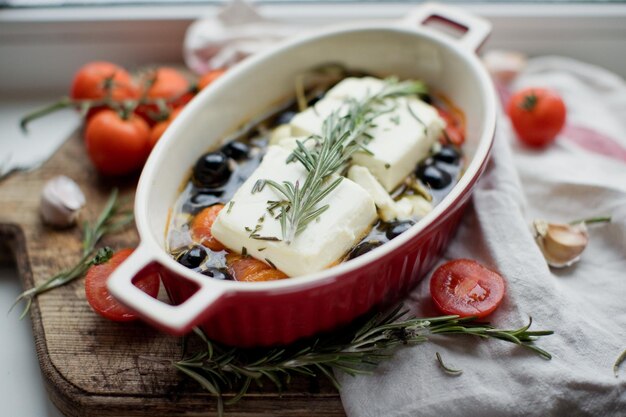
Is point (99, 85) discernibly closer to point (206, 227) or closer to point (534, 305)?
point (206, 227)

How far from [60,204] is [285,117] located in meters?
0.58

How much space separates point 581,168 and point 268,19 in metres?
1.00

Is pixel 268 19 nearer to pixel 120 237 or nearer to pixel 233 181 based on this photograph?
pixel 233 181

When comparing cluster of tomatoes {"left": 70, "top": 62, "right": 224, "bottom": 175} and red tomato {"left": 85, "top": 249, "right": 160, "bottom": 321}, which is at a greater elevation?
cluster of tomatoes {"left": 70, "top": 62, "right": 224, "bottom": 175}

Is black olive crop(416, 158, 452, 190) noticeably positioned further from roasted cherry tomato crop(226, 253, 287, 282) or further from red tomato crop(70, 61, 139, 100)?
red tomato crop(70, 61, 139, 100)

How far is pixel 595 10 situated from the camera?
2.04m

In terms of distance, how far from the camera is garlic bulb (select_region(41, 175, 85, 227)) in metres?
1.57

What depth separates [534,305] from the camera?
1.32 m

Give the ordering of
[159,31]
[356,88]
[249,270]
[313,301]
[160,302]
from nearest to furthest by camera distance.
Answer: [160,302]
[313,301]
[249,270]
[356,88]
[159,31]

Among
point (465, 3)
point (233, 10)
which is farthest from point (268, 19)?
point (465, 3)

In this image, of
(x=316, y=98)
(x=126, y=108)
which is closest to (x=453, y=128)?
(x=316, y=98)

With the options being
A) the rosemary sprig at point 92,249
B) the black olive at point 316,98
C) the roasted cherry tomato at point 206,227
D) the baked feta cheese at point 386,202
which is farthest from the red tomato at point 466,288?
the rosemary sprig at point 92,249

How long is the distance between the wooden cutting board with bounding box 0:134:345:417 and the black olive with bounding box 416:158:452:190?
52 cm

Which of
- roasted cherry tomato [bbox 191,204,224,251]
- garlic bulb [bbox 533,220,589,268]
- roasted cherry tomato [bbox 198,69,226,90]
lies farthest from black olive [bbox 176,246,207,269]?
garlic bulb [bbox 533,220,589,268]
